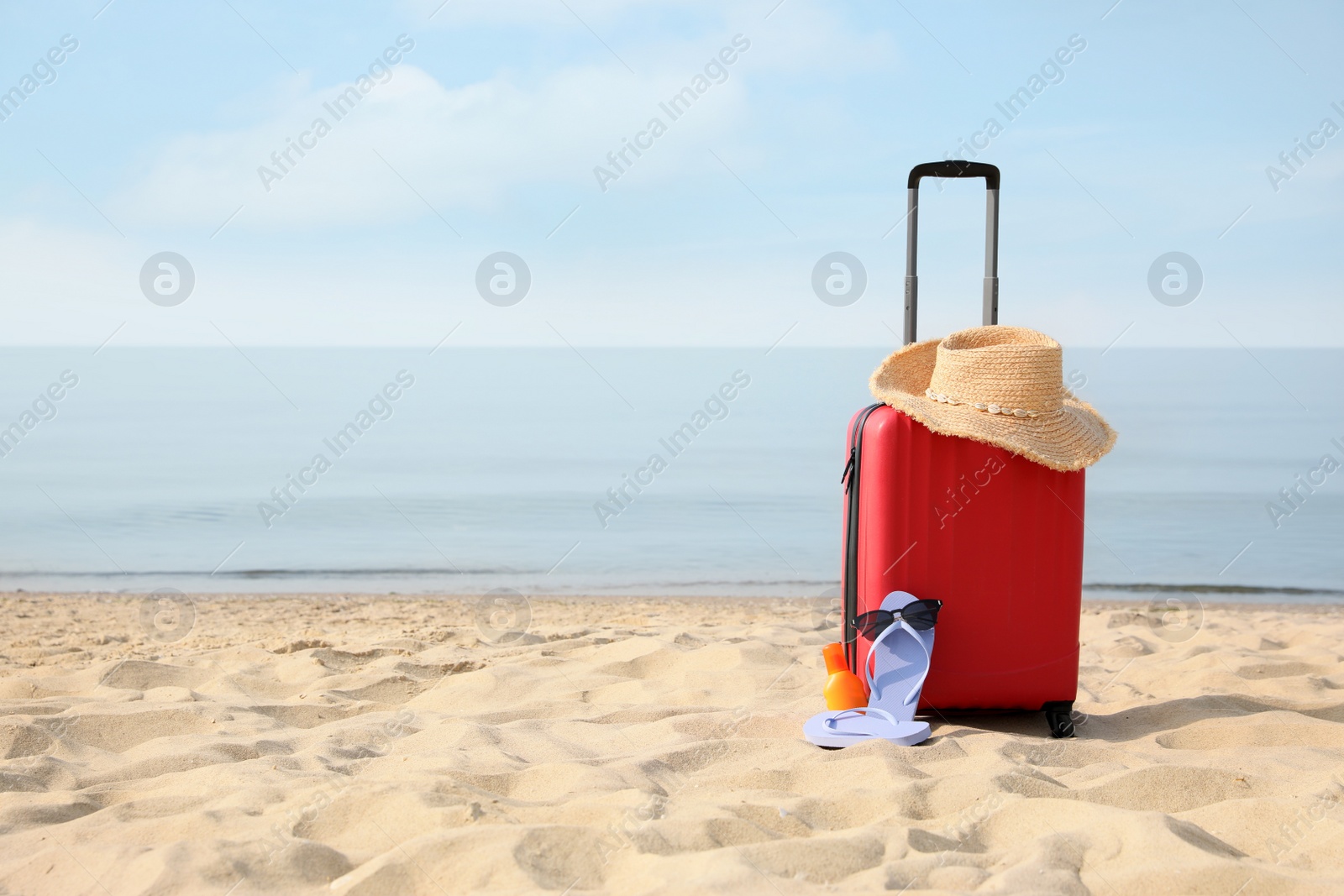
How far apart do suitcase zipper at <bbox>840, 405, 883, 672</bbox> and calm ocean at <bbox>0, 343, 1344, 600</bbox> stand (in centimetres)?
111

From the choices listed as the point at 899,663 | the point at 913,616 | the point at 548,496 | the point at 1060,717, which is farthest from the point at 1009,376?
the point at 548,496

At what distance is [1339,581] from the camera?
8.34 m

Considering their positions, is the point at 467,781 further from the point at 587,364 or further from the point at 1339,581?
the point at 587,364

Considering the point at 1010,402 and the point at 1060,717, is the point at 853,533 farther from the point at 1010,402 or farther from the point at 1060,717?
the point at 1060,717

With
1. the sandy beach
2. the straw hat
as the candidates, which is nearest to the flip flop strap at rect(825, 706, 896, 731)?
the sandy beach

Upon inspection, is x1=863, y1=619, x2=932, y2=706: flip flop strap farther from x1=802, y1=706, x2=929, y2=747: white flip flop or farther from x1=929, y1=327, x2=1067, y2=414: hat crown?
x1=929, y1=327, x2=1067, y2=414: hat crown

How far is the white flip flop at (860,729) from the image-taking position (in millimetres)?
3111

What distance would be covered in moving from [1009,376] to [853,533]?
0.78m

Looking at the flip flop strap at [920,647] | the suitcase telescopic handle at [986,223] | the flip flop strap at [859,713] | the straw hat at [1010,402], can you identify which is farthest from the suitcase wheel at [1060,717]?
the suitcase telescopic handle at [986,223]

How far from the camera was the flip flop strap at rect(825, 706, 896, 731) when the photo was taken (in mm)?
3229

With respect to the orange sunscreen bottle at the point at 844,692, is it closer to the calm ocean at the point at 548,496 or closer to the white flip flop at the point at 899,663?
the white flip flop at the point at 899,663

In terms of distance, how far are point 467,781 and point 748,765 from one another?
0.86 metres

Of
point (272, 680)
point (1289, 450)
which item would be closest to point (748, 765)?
point (272, 680)

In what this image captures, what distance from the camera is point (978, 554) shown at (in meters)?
3.32
